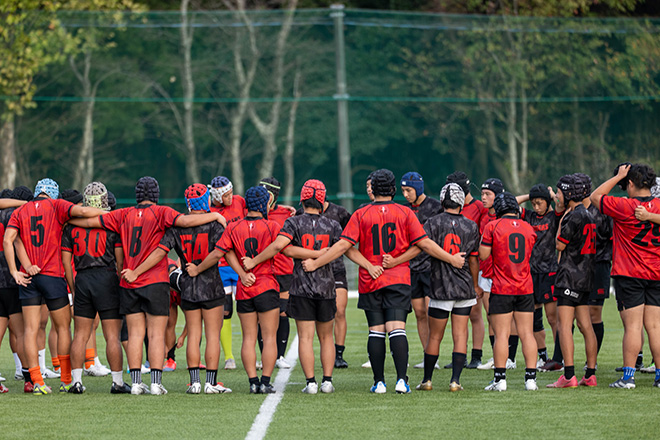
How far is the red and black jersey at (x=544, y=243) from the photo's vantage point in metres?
9.79

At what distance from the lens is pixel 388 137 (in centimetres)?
1930

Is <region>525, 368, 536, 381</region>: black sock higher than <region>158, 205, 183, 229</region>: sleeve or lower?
lower

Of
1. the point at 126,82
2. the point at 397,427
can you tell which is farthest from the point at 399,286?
the point at 126,82

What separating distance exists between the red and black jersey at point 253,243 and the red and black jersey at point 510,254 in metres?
1.93

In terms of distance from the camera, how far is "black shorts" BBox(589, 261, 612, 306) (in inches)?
359

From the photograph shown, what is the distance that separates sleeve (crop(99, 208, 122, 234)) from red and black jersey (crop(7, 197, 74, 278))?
1.14 feet

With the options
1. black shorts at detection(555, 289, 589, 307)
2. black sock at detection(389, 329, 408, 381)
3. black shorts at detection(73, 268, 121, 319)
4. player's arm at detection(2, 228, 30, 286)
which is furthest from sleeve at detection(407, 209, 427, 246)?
player's arm at detection(2, 228, 30, 286)

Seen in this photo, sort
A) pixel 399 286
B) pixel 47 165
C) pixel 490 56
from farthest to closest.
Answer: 1. pixel 490 56
2. pixel 47 165
3. pixel 399 286

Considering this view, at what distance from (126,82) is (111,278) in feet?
38.3

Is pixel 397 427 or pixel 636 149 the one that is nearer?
pixel 397 427

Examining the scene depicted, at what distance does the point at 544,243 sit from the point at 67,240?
4955 mm

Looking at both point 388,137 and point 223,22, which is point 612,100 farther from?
point 223,22

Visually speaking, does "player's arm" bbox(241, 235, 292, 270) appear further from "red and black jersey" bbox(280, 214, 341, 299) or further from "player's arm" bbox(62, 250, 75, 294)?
"player's arm" bbox(62, 250, 75, 294)

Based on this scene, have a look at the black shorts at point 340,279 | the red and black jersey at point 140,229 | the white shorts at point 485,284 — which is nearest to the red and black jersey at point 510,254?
the white shorts at point 485,284
